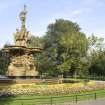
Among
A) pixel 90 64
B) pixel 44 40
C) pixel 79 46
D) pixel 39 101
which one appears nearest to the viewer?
pixel 39 101

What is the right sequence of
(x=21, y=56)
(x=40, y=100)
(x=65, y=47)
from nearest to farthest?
1. (x=40, y=100)
2. (x=21, y=56)
3. (x=65, y=47)

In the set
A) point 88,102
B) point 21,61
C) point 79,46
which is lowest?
point 88,102

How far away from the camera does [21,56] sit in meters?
52.0

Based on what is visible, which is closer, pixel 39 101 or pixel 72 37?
pixel 39 101

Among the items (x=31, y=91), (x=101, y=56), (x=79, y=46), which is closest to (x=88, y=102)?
(x=31, y=91)

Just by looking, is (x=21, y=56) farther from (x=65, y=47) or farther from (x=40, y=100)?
(x=65, y=47)

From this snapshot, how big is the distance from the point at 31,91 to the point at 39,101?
539cm

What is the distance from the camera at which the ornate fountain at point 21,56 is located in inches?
2009

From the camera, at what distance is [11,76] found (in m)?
51.2

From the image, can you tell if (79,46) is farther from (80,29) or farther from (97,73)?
(80,29)

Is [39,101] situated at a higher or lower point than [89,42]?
lower

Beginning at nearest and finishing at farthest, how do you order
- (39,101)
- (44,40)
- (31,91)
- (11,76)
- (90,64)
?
(39,101) → (31,91) → (11,76) → (90,64) → (44,40)

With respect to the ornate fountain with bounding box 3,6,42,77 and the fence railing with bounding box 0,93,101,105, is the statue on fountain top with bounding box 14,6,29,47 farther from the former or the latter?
the fence railing with bounding box 0,93,101,105

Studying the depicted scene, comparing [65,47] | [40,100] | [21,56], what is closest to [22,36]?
[21,56]
